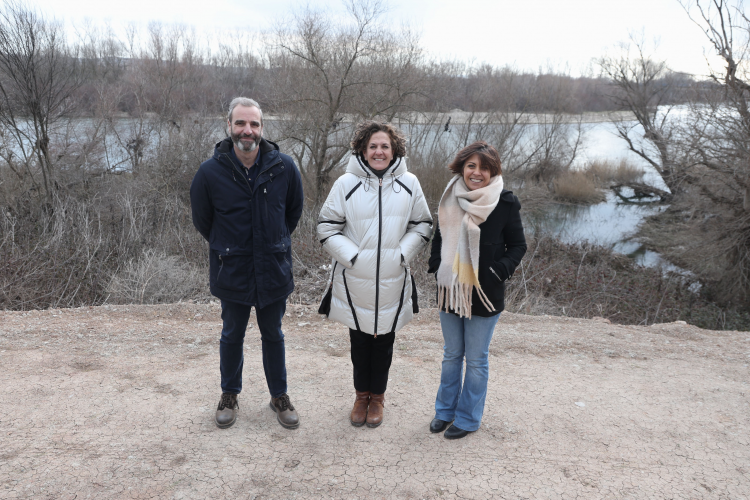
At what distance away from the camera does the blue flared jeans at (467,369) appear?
3023 millimetres

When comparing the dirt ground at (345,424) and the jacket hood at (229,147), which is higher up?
the jacket hood at (229,147)

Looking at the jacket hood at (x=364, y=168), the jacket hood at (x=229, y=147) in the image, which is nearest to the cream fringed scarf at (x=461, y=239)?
the jacket hood at (x=364, y=168)

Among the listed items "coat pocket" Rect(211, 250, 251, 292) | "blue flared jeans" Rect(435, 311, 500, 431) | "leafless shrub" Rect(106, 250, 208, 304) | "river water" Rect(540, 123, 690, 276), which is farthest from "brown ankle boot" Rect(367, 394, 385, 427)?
"river water" Rect(540, 123, 690, 276)

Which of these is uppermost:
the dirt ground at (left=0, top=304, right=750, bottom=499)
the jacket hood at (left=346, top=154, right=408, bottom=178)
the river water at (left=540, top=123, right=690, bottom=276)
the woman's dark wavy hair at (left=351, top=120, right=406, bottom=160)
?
the woman's dark wavy hair at (left=351, top=120, right=406, bottom=160)

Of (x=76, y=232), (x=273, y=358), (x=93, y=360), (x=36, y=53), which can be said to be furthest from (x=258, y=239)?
(x=36, y=53)

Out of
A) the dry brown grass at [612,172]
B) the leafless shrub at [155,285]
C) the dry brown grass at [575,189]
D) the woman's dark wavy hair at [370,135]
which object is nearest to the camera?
the woman's dark wavy hair at [370,135]

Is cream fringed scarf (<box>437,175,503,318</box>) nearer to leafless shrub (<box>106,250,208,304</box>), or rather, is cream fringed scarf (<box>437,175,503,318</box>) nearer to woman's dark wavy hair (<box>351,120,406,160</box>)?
woman's dark wavy hair (<box>351,120,406,160</box>)

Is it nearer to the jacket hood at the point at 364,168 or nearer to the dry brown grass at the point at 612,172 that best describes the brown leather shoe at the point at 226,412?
the jacket hood at the point at 364,168

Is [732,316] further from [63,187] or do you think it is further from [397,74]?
[63,187]

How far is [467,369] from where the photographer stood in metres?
3.12

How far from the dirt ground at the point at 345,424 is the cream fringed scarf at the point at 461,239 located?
3.27 ft

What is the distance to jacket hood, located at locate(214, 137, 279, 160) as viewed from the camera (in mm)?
2877

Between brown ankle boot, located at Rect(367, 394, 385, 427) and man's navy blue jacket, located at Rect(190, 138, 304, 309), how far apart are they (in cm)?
98

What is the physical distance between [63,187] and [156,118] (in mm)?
5761
